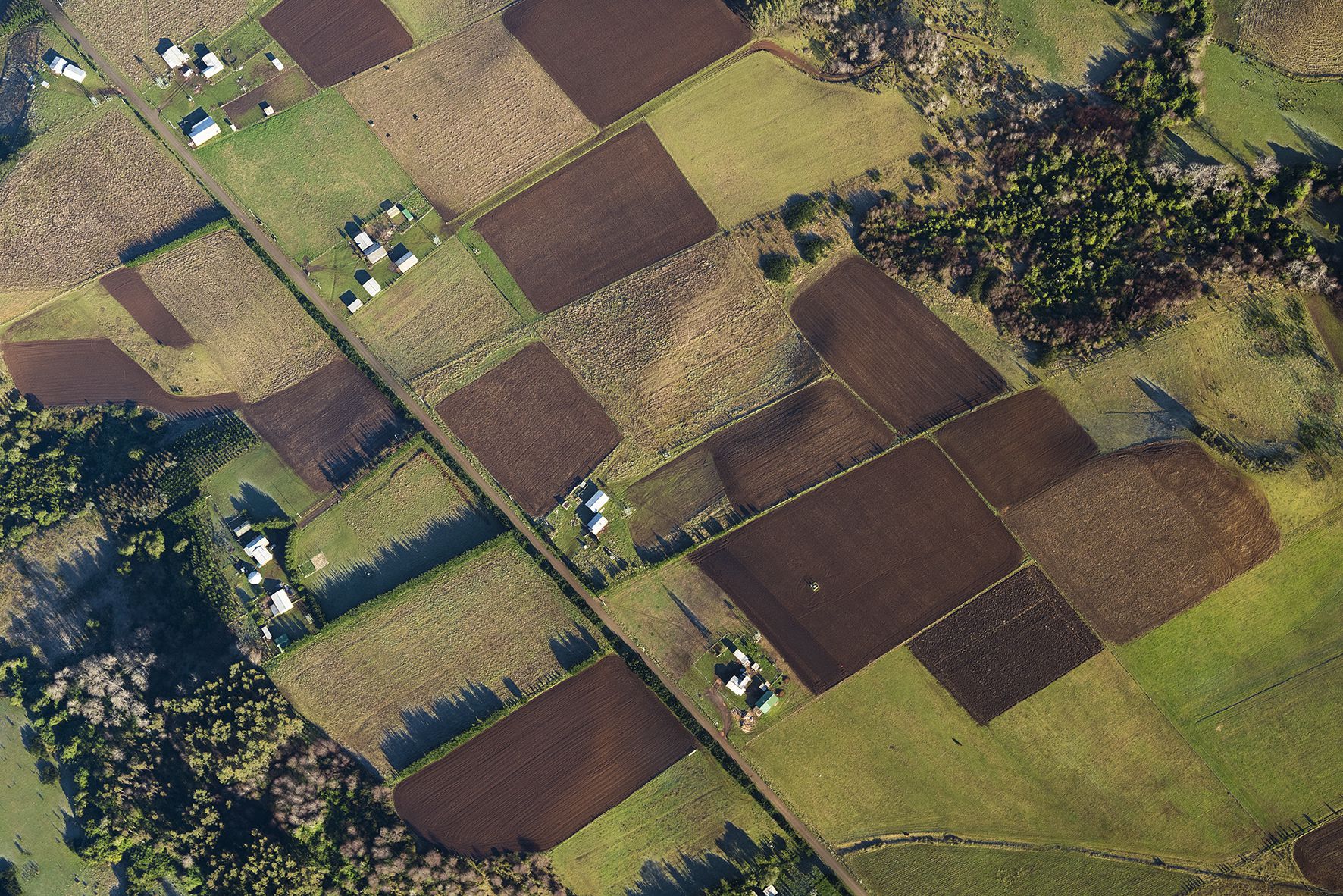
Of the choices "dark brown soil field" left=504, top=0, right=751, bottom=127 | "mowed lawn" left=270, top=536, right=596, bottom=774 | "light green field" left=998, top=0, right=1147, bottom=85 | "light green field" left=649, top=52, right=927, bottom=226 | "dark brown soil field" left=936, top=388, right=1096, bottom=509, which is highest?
"dark brown soil field" left=504, top=0, right=751, bottom=127

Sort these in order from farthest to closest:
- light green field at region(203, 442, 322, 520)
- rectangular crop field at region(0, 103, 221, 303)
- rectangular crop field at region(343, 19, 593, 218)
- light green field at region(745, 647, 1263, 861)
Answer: rectangular crop field at region(0, 103, 221, 303) → rectangular crop field at region(343, 19, 593, 218) → light green field at region(203, 442, 322, 520) → light green field at region(745, 647, 1263, 861)

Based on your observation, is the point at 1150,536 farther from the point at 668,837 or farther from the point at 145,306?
the point at 145,306

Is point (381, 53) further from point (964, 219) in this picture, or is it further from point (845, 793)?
point (845, 793)

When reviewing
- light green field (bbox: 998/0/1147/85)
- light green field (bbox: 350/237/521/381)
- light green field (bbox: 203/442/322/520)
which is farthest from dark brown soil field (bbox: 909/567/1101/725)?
light green field (bbox: 203/442/322/520)

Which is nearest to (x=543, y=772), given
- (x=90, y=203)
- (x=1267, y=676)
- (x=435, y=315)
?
(x=435, y=315)

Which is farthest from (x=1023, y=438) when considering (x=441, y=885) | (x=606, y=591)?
(x=441, y=885)

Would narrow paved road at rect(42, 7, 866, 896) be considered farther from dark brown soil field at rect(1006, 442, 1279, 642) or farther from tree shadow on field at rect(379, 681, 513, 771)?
dark brown soil field at rect(1006, 442, 1279, 642)

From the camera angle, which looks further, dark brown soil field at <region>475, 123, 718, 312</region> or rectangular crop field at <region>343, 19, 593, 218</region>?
rectangular crop field at <region>343, 19, 593, 218</region>
